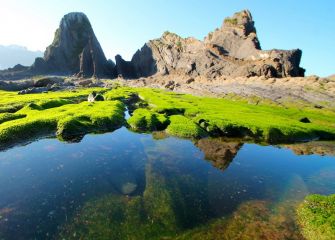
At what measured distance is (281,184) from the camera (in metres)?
31.3

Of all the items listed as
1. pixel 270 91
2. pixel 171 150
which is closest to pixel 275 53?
pixel 270 91

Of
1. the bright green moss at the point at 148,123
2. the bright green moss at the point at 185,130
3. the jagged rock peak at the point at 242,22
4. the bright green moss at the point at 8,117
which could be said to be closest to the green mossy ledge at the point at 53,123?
the bright green moss at the point at 8,117

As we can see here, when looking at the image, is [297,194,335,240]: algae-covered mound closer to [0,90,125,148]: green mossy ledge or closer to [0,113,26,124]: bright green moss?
[0,90,125,148]: green mossy ledge

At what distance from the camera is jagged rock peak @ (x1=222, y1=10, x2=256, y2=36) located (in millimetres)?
165512

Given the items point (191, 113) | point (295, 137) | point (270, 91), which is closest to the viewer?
point (295, 137)

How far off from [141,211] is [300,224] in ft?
40.6

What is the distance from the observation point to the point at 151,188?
2748cm

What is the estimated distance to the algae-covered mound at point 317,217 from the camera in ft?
70.2

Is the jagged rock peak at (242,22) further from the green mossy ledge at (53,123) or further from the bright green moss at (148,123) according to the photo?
the green mossy ledge at (53,123)

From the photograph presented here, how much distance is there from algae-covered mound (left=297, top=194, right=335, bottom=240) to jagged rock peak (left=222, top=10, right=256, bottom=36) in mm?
147422

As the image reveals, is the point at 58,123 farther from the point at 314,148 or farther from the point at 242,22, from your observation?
the point at 242,22

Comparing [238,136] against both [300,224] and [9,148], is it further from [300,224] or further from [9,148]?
[9,148]

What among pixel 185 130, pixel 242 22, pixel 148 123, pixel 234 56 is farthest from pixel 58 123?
pixel 242 22

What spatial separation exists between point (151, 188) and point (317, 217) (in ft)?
45.9
